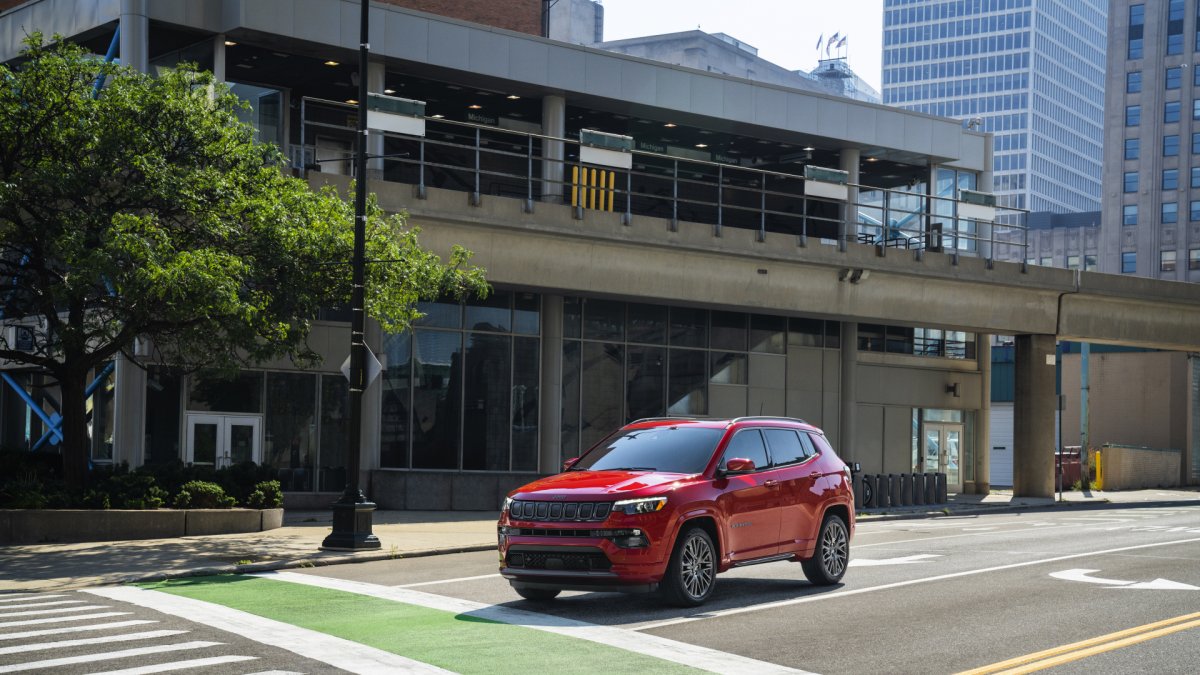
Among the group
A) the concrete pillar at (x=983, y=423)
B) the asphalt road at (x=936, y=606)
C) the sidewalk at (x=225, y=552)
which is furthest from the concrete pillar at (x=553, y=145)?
the concrete pillar at (x=983, y=423)

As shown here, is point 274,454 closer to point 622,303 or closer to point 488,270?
point 488,270

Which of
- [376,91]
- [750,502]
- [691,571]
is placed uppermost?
[376,91]

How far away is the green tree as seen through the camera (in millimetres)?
20406

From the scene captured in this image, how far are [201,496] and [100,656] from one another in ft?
40.9

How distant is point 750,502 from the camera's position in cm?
1409

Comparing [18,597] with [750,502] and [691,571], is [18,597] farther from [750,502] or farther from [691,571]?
[750,502]

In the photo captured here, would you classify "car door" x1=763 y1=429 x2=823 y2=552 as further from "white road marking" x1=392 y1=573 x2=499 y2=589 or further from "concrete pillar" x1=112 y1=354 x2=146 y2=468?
"concrete pillar" x1=112 y1=354 x2=146 y2=468

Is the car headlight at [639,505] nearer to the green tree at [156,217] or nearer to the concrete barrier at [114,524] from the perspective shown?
the green tree at [156,217]

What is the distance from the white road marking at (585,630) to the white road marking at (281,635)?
1.69 metres

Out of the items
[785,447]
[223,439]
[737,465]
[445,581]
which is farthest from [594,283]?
[737,465]

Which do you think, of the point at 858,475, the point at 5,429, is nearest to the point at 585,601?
the point at 858,475

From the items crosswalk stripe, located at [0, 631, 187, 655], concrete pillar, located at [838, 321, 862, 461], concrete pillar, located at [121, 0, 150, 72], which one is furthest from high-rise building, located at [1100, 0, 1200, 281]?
crosswalk stripe, located at [0, 631, 187, 655]

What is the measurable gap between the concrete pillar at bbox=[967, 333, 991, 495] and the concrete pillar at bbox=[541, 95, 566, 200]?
56.3ft

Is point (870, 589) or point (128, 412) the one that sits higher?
point (128, 412)
